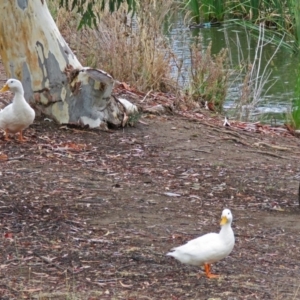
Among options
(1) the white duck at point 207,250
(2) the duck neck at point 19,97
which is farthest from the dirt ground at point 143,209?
(2) the duck neck at point 19,97

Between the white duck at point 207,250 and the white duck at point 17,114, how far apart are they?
3.12 meters

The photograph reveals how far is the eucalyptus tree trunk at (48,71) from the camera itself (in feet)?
27.7

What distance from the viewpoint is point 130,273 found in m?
5.19

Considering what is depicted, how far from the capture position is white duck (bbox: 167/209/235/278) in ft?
16.7

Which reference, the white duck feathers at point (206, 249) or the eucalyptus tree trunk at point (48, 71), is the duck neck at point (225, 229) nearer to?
the white duck feathers at point (206, 249)

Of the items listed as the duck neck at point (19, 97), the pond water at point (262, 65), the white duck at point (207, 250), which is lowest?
the pond water at point (262, 65)

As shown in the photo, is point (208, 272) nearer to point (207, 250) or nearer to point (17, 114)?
point (207, 250)

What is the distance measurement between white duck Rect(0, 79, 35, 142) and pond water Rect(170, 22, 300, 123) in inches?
151

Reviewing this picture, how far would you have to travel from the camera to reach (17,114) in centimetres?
793

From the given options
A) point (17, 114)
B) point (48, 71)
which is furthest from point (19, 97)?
point (48, 71)

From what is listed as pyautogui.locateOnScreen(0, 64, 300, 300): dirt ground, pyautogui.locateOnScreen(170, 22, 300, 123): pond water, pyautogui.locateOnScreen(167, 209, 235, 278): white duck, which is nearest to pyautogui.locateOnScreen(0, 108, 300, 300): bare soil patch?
pyautogui.locateOnScreen(0, 64, 300, 300): dirt ground

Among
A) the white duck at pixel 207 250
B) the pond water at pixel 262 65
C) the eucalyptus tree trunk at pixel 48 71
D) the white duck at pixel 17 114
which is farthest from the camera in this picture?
the pond water at pixel 262 65

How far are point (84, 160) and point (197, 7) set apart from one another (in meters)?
11.5

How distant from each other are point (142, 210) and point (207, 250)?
4.66 ft
